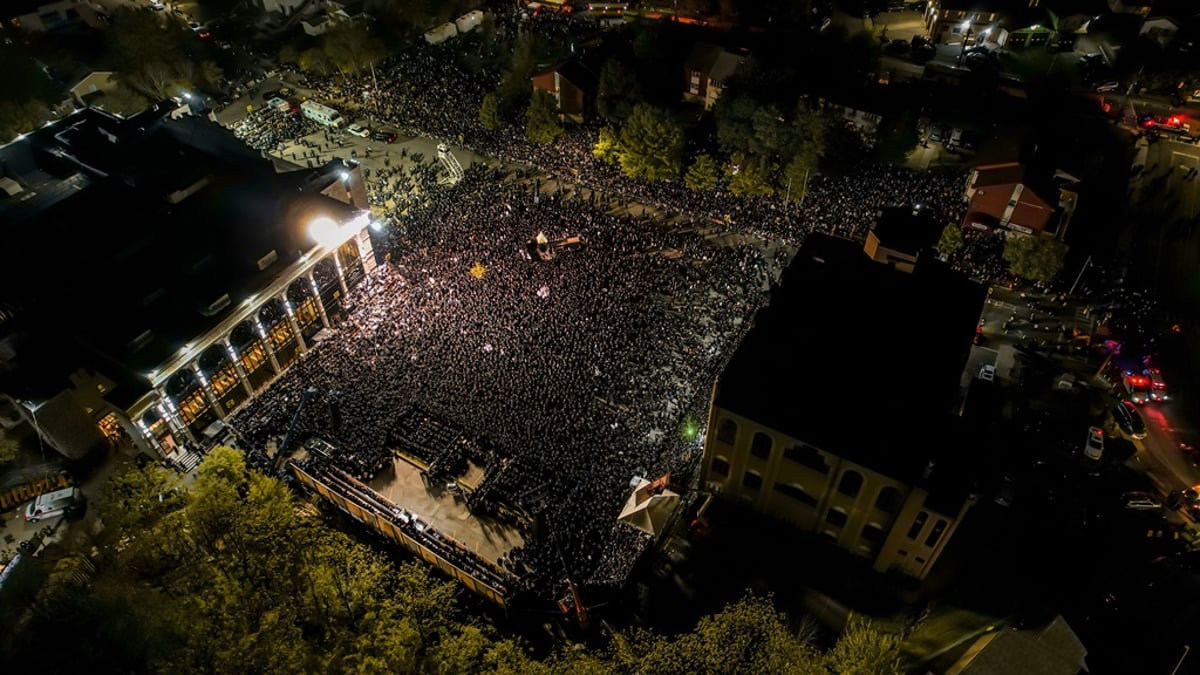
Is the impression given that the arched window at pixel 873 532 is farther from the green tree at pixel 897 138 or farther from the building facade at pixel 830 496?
the green tree at pixel 897 138

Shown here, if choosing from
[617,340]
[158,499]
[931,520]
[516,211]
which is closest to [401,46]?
[516,211]

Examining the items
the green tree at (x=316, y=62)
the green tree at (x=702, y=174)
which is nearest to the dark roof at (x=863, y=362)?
the green tree at (x=702, y=174)

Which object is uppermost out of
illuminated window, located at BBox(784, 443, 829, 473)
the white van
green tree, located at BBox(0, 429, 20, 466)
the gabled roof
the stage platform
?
the gabled roof

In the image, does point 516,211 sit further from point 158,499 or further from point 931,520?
point 931,520

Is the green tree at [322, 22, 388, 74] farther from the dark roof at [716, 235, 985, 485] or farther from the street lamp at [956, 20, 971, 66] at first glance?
the street lamp at [956, 20, 971, 66]

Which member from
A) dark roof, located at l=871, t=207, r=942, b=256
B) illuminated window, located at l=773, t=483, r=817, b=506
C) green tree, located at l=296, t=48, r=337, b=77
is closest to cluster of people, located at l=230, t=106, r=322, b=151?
green tree, located at l=296, t=48, r=337, b=77

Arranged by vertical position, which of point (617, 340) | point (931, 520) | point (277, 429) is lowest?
point (277, 429)
